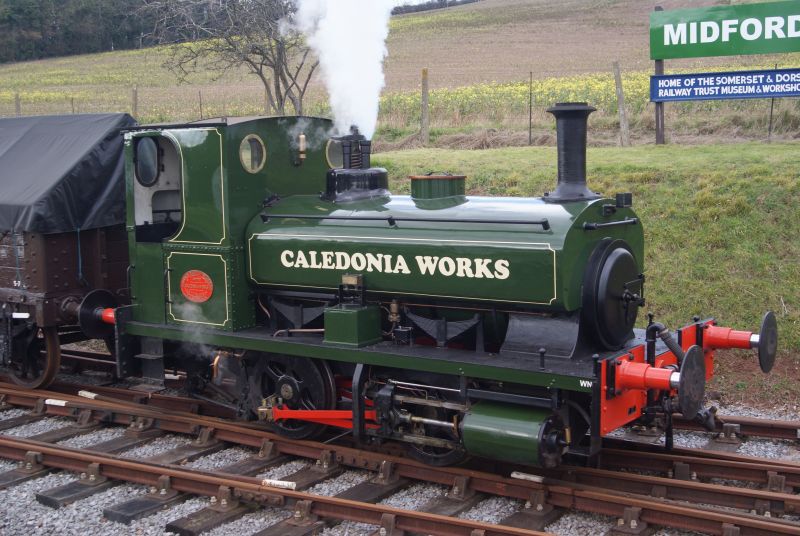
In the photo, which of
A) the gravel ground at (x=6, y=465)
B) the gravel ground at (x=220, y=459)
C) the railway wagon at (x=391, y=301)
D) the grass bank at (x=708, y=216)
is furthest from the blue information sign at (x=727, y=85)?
the gravel ground at (x=6, y=465)

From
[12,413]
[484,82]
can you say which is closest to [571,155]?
[12,413]

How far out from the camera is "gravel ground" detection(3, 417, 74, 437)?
8086 millimetres

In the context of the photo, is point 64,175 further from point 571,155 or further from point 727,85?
point 727,85

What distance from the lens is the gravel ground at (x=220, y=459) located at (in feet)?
23.5

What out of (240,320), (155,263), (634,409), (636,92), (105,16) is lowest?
(634,409)

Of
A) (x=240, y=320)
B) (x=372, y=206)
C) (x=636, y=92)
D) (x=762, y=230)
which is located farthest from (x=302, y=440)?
(x=636, y=92)

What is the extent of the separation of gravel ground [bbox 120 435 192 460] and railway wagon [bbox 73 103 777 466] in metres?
0.55

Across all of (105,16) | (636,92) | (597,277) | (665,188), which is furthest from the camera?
(105,16)

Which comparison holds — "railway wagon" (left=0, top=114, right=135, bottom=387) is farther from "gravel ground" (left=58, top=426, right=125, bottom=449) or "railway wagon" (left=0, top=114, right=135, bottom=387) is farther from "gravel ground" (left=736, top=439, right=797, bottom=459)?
"gravel ground" (left=736, top=439, right=797, bottom=459)

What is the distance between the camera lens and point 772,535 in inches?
200

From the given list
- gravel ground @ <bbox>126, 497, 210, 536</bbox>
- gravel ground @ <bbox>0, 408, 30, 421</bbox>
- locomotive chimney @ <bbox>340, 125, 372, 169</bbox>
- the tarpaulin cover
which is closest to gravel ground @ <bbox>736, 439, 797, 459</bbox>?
locomotive chimney @ <bbox>340, 125, 372, 169</bbox>

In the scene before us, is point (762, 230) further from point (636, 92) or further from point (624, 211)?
point (636, 92)

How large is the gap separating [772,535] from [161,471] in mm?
4359

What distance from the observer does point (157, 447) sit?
25.1ft
